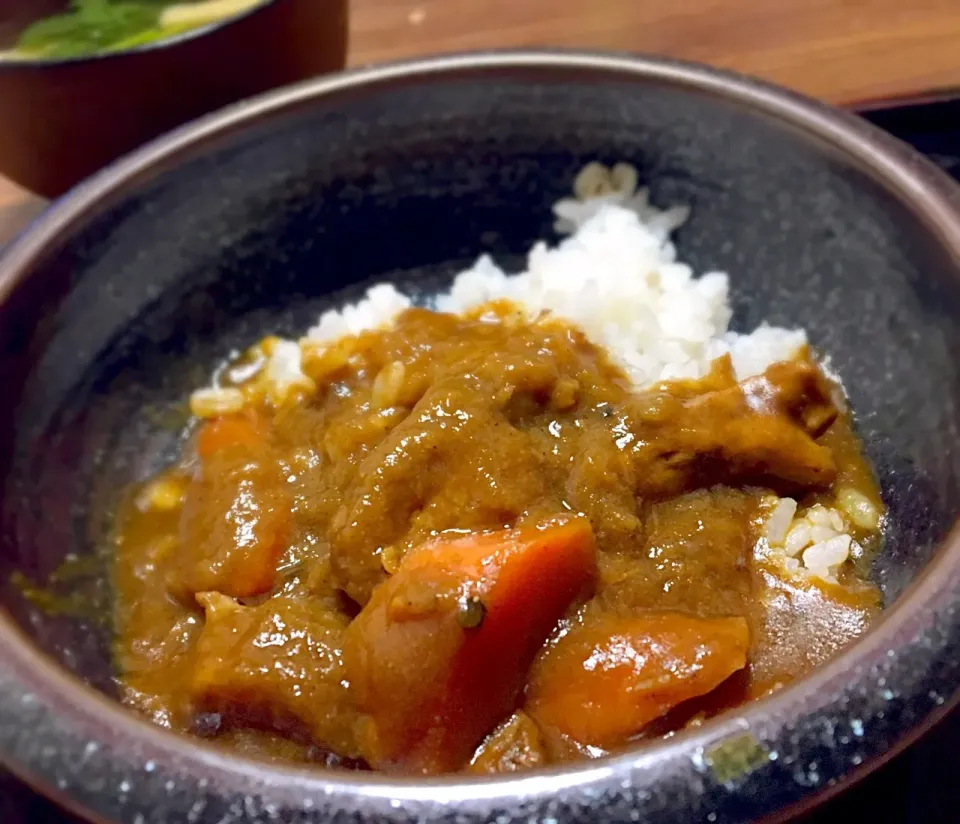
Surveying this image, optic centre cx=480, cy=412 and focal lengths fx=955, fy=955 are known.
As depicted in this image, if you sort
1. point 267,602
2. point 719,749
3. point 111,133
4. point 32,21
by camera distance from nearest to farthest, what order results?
point 719,749, point 267,602, point 111,133, point 32,21

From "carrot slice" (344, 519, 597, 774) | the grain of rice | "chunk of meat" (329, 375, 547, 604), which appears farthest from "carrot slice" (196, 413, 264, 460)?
"carrot slice" (344, 519, 597, 774)

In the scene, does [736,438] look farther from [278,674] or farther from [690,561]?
[278,674]

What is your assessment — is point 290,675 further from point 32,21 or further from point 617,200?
point 32,21

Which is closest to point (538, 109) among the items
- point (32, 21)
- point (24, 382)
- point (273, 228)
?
point (273, 228)

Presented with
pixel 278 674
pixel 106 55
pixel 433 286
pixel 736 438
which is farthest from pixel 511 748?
pixel 106 55

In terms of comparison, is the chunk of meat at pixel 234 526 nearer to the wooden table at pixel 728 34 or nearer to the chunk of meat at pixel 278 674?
the chunk of meat at pixel 278 674

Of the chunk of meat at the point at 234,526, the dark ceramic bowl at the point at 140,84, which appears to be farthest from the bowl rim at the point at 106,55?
the chunk of meat at the point at 234,526
